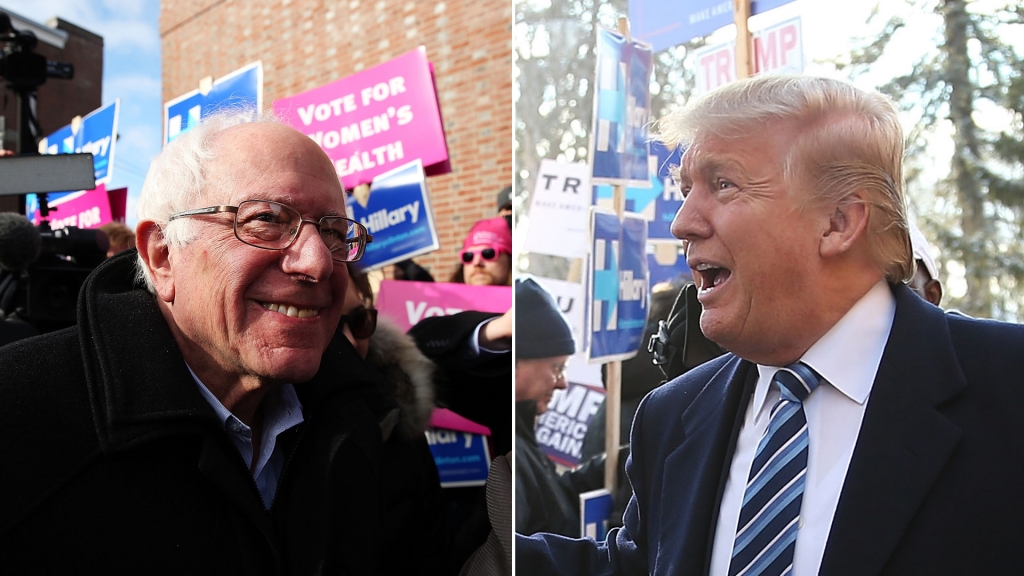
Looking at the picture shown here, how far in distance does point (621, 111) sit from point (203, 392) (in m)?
0.94

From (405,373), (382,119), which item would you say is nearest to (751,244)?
(405,373)

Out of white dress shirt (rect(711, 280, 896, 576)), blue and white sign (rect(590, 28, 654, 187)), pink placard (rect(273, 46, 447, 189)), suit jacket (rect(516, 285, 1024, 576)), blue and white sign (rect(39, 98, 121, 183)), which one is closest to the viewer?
suit jacket (rect(516, 285, 1024, 576))

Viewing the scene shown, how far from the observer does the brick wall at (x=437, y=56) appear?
6.84 metres

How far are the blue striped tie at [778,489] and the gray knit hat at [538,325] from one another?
0.40 metres

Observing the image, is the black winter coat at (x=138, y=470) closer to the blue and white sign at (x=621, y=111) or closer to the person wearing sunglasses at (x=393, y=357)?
the person wearing sunglasses at (x=393, y=357)

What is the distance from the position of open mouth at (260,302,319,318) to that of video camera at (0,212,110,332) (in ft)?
3.92

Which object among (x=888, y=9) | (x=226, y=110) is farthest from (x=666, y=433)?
(x=226, y=110)

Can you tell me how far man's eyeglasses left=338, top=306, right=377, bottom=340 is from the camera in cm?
244

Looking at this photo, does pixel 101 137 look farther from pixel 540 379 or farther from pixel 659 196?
pixel 659 196

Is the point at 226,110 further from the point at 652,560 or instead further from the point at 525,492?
the point at 652,560

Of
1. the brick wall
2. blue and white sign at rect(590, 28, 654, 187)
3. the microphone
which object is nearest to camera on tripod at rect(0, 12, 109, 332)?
the microphone

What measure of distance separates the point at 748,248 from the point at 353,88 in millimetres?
2888

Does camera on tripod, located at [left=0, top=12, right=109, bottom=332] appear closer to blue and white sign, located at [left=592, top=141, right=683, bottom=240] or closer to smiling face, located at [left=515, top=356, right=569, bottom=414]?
smiling face, located at [left=515, top=356, right=569, bottom=414]

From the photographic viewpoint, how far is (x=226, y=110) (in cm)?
181
